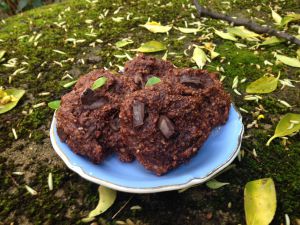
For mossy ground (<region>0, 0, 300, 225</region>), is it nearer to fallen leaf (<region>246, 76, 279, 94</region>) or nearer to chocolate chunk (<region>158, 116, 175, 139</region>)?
fallen leaf (<region>246, 76, 279, 94</region>)

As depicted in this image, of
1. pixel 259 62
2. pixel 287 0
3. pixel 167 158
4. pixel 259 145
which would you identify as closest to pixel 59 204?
pixel 167 158

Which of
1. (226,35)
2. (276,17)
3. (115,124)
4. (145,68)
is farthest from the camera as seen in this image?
(276,17)

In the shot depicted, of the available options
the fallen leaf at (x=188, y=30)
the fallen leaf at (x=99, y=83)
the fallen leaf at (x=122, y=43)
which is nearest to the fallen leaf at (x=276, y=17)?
the fallen leaf at (x=188, y=30)

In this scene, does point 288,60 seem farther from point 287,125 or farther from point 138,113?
point 138,113

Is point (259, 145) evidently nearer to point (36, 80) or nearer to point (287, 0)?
point (36, 80)

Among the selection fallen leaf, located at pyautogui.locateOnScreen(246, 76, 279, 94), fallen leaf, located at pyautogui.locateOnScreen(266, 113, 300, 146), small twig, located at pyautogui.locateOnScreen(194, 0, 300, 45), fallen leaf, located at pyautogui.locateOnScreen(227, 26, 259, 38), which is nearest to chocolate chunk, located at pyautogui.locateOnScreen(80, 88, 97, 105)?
fallen leaf, located at pyautogui.locateOnScreen(266, 113, 300, 146)

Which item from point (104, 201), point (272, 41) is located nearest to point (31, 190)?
point (104, 201)
